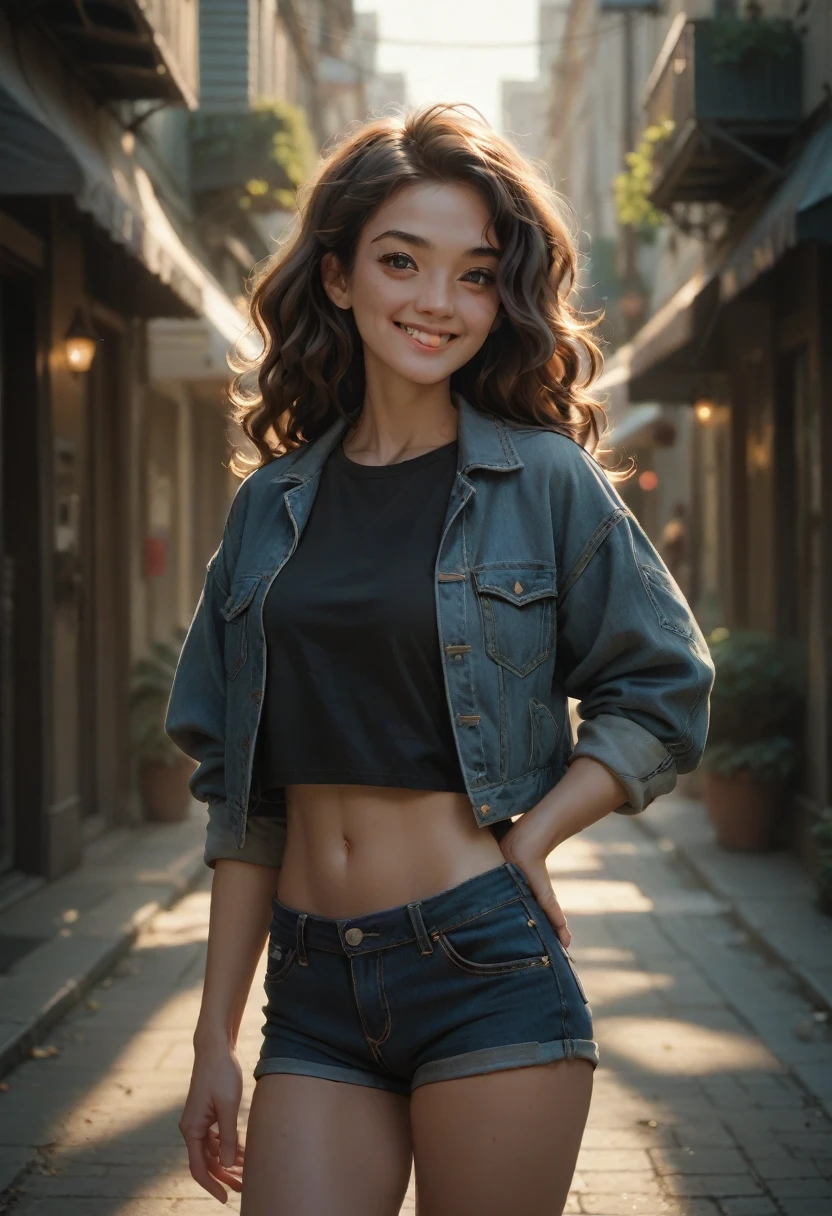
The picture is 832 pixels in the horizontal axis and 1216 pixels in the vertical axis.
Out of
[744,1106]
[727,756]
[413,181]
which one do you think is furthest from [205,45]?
[413,181]

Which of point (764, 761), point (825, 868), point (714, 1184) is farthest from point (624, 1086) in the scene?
point (764, 761)

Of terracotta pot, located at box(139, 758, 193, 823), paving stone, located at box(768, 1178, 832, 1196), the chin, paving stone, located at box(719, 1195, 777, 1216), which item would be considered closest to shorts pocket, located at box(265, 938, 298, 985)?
the chin

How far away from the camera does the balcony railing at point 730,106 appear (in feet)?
34.2

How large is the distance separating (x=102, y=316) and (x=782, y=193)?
4.25m

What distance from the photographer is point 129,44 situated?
361 inches

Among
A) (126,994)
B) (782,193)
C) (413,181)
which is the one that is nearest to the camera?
(413,181)

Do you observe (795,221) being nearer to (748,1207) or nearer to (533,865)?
(748,1207)

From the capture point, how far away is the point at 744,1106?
5.18 m

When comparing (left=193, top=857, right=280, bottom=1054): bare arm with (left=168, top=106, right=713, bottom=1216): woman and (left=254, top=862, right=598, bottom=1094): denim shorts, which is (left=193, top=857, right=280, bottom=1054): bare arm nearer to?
(left=168, top=106, right=713, bottom=1216): woman

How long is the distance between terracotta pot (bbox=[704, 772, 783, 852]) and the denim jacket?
25.0 feet

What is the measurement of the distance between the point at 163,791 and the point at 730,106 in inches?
226

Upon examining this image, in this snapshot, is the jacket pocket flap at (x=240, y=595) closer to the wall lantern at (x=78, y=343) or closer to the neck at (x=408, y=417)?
the neck at (x=408, y=417)

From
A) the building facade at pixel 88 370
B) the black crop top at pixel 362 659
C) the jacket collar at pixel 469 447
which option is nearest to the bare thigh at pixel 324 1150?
the black crop top at pixel 362 659

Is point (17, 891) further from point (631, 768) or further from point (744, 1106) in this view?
point (631, 768)
